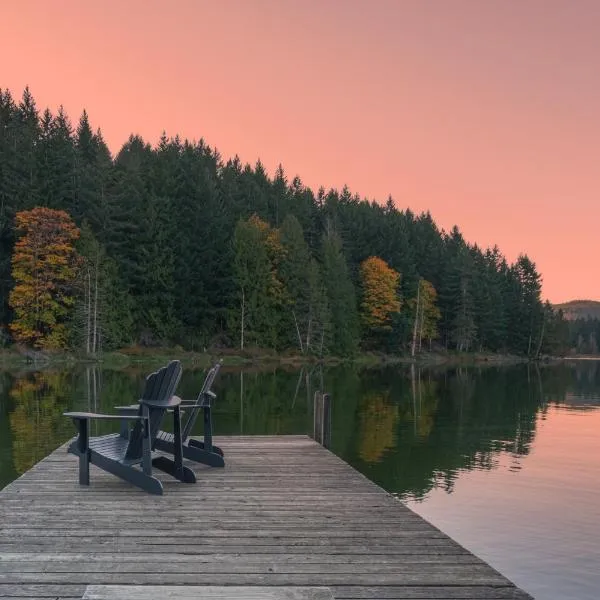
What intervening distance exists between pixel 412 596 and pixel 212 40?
2678 centimetres

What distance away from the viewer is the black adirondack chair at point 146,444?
301 inches

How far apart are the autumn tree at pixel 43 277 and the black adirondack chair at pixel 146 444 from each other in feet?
154

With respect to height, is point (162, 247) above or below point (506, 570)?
above

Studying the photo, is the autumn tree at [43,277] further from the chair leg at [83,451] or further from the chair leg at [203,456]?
the chair leg at [83,451]

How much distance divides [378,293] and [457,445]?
200 ft

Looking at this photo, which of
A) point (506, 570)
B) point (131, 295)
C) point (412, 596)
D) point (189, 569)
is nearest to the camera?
point (412, 596)

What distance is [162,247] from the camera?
209 ft

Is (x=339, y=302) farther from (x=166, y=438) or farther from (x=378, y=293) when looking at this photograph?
(x=166, y=438)

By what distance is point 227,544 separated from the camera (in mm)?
5703

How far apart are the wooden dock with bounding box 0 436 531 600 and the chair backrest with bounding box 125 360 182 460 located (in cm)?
54

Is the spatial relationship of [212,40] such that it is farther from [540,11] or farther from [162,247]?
[162,247]

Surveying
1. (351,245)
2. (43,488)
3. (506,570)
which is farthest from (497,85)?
(351,245)

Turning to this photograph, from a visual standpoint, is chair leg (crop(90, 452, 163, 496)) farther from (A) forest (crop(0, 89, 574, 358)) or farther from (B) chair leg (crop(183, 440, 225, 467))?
(A) forest (crop(0, 89, 574, 358))

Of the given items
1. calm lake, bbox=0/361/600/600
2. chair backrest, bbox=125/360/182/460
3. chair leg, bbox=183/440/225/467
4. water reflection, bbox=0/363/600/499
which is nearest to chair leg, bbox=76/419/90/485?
chair backrest, bbox=125/360/182/460
